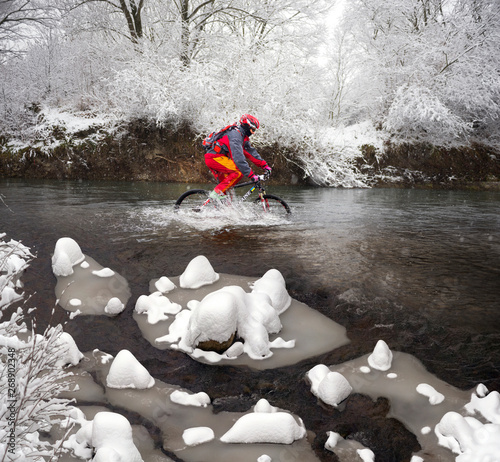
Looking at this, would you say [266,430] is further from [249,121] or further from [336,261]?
[249,121]

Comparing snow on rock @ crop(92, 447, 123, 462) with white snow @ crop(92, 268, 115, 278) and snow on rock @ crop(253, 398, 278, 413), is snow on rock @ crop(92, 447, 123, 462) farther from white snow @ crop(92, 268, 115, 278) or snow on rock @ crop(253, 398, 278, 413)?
white snow @ crop(92, 268, 115, 278)

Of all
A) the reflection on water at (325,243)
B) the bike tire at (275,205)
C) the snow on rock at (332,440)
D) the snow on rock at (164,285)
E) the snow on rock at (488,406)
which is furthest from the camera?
the bike tire at (275,205)

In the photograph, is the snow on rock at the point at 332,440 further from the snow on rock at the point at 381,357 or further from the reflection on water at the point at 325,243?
the reflection on water at the point at 325,243

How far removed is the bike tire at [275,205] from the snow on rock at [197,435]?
618 centimetres

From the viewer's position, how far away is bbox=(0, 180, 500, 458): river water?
3035 mm

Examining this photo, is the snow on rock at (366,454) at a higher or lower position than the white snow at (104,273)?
lower

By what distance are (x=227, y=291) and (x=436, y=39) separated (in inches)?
711

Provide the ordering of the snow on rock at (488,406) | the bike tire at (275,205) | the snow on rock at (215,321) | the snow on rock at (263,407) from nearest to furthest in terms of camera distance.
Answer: the snow on rock at (488,406)
the snow on rock at (263,407)
the snow on rock at (215,321)
the bike tire at (275,205)

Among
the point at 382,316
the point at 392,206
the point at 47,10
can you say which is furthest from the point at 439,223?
the point at 47,10

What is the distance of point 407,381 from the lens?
2.62 meters

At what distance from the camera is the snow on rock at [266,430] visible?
2.16m

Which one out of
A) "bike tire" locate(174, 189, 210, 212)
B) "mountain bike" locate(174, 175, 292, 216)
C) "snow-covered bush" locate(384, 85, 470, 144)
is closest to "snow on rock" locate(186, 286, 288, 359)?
"mountain bike" locate(174, 175, 292, 216)

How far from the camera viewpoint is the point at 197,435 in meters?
2.18

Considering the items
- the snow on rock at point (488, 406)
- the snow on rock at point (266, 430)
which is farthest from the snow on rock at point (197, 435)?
the snow on rock at point (488, 406)
